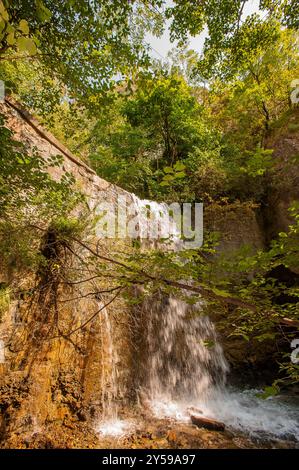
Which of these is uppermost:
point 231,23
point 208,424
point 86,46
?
point 231,23

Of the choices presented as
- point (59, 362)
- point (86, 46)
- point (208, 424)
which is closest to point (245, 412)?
point (208, 424)

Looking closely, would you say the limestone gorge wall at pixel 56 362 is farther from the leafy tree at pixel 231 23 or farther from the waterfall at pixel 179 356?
the leafy tree at pixel 231 23

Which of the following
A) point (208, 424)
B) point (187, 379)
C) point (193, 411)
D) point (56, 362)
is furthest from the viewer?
point (187, 379)

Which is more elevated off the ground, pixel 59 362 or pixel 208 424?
pixel 59 362

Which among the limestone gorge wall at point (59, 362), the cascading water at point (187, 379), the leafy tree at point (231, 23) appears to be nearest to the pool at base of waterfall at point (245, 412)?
Answer: the cascading water at point (187, 379)

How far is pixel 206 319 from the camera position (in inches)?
245

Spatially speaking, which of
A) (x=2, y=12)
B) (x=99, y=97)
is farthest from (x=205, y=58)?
(x=2, y=12)

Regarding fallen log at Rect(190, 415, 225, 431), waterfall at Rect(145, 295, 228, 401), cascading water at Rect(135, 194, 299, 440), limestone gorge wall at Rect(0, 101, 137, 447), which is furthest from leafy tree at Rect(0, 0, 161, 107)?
fallen log at Rect(190, 415, 225, 431)

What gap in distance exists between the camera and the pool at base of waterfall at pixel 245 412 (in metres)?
4.01

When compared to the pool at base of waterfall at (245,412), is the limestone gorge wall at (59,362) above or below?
above

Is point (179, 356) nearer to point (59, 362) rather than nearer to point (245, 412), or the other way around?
point (245, 412)

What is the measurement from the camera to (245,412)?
464 cm

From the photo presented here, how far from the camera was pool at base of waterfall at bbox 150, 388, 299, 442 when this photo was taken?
4.01m

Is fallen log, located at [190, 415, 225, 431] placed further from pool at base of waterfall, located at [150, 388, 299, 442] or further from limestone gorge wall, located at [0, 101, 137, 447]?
limestone gorge wall, located at [0, 101, 137, 447]
